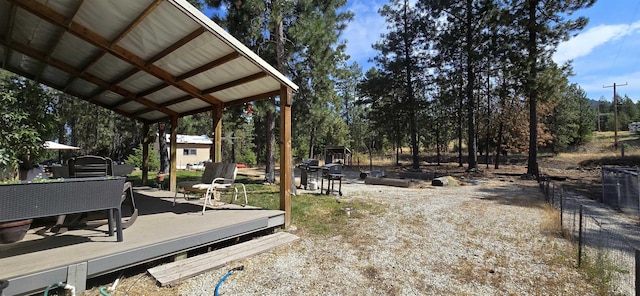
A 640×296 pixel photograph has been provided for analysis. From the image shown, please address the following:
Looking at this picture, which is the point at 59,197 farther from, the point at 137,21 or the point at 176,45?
the point at 176,45

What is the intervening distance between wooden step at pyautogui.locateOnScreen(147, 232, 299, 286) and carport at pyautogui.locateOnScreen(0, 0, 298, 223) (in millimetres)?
680

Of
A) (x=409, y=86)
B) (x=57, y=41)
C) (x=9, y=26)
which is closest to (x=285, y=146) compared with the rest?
(x=57, y=41)

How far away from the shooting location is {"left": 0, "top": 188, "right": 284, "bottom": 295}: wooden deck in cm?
228

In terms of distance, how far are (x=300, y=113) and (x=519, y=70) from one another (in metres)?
10.7

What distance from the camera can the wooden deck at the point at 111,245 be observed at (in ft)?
7.48

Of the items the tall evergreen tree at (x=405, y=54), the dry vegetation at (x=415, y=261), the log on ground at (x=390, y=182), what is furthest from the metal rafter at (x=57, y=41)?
the tall evergreen tree at (x=405, y=54)

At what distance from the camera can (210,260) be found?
324 cm

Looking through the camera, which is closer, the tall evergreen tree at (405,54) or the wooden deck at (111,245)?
the wooden deck at (111,245)

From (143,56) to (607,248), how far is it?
7.74 metres

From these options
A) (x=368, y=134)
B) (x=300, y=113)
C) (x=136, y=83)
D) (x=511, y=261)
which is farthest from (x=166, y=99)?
(x=368, y=134)

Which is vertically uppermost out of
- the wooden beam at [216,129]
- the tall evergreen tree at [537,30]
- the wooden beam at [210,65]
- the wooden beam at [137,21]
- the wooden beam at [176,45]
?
the tall evergreen tree at [537,30]

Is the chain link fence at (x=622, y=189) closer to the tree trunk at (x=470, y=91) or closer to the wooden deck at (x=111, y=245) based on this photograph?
the wooden deck at (x=111, y=245)

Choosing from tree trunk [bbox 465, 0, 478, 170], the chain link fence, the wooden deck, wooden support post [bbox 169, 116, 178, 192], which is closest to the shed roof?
wooden support post [bbox 169, 116, 178, 192]

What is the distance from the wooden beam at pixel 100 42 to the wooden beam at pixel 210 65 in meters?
0.25
